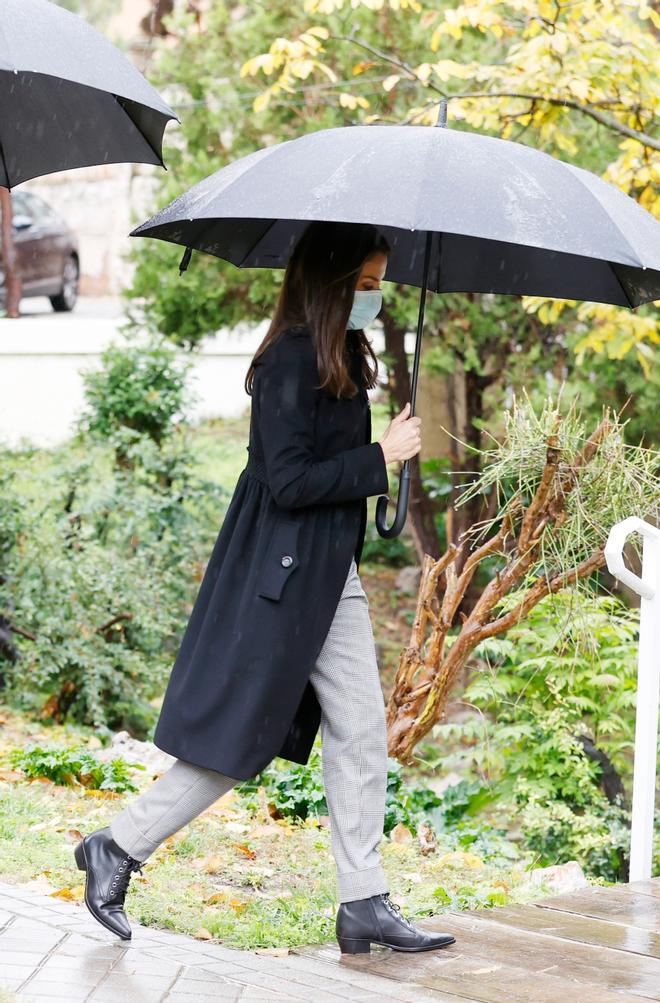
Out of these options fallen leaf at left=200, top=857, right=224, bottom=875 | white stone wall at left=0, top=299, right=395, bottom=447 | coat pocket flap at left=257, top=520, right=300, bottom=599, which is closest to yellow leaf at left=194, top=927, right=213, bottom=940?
fallen leaf at left=200, top=857, right=224, bottom=875

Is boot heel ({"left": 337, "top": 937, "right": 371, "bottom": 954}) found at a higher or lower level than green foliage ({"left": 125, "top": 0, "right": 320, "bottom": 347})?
lower

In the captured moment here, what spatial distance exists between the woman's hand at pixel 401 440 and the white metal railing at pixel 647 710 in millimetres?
1169

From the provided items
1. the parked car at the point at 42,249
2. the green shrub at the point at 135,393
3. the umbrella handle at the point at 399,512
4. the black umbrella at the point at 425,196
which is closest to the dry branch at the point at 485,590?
the black umbrella at the point at 425,196

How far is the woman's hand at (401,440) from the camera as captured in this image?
346 centimetres

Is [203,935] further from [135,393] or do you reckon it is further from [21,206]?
[21,206]

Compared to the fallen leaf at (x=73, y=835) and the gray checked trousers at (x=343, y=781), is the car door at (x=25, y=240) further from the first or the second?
the gray checked trousers at (x=343, y=781)

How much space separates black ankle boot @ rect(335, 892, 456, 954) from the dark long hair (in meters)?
1.38

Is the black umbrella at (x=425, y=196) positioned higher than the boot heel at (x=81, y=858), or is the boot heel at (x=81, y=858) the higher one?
the black umbrella at (x=425, y=196)

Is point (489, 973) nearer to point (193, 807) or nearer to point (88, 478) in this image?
point (193, 807)

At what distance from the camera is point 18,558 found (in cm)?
785

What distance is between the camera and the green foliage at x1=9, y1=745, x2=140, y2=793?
17.8 ft

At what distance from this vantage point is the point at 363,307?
350 cm

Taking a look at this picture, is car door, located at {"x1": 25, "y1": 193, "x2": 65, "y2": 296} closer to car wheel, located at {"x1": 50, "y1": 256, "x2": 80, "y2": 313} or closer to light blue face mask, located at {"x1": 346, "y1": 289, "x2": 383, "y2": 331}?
car wheel, located at {"x1": 50, "y1": 256, "x2": 80, "y2": 313}

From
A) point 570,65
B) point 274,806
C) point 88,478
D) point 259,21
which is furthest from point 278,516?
point 259,21
